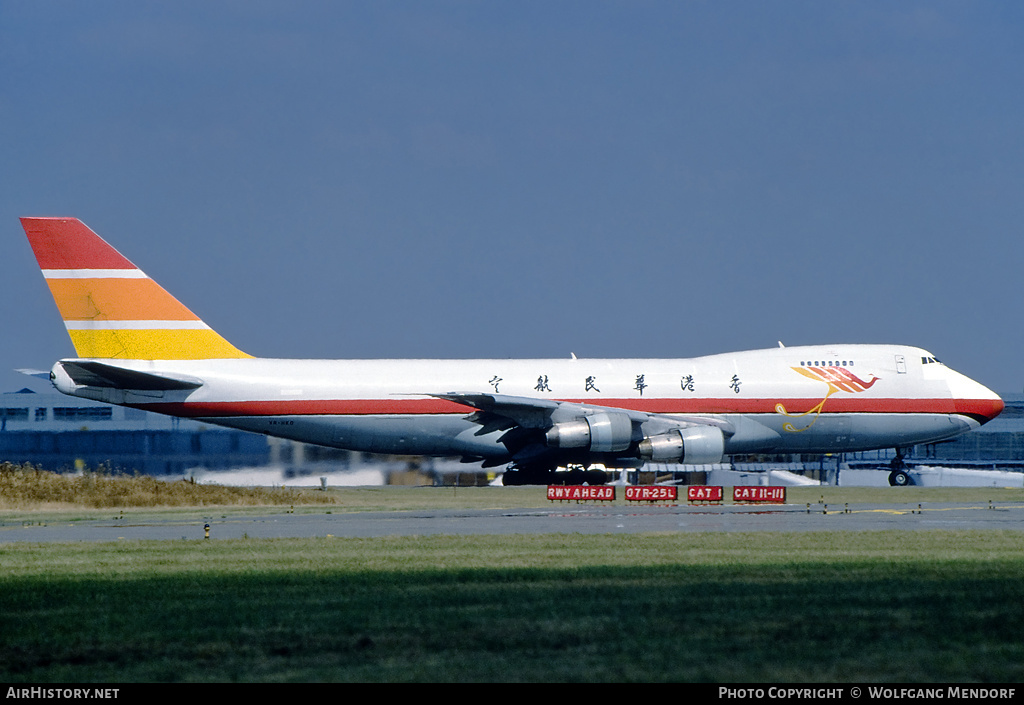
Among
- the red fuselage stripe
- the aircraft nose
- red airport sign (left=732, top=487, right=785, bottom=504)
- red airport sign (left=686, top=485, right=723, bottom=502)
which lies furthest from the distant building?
the aircraft nose

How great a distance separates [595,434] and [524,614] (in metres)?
25.2

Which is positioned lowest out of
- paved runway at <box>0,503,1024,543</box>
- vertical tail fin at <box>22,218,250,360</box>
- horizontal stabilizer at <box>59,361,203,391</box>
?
paved runway at <box>0,503,1024,543</box>

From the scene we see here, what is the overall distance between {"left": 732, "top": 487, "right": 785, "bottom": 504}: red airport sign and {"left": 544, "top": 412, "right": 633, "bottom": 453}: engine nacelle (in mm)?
4276

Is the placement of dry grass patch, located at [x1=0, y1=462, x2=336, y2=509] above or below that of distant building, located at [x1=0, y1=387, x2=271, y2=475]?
below

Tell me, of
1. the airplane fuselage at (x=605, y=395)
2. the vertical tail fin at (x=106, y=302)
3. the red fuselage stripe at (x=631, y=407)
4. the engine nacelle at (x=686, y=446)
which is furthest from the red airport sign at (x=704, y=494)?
the vertical tail fin at (x=106, y=302)

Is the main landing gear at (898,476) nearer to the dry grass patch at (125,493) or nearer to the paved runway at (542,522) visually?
the paved runway at (542,522)

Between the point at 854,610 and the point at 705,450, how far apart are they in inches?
1007

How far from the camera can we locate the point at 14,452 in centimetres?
4975

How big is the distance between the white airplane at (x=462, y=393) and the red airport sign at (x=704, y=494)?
1031 mm

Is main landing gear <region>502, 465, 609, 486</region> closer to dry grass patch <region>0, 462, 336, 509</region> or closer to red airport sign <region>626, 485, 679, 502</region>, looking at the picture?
red airport sign <region>626, 485, 679, 502</region>

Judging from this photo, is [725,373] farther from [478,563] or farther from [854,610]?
[854,610]

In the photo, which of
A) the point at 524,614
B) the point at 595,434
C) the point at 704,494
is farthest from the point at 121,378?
the point at 524,614

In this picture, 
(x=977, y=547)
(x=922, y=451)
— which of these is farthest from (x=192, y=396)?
(x=922, y=451)

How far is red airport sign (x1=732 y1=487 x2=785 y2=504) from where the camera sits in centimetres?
3775
